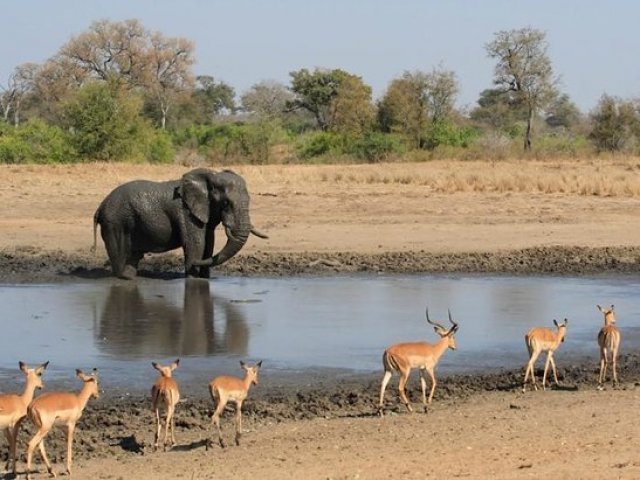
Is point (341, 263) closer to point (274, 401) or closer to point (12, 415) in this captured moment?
point (274, 401)

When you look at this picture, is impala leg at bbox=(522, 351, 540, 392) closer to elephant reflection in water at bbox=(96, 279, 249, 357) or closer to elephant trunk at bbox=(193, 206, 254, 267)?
elephant reflection in water at bbox=(96, 279, 249, 357)

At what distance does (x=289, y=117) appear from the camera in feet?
277

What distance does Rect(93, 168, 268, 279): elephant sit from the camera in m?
23.5

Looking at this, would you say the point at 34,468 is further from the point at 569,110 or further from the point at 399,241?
the point at 569,110

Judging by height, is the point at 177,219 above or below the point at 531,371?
above

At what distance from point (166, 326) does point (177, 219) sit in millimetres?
5393

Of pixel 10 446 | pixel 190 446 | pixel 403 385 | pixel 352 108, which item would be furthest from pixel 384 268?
pixel 352 108

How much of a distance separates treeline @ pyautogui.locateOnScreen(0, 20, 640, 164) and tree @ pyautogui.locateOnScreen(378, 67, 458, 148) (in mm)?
59

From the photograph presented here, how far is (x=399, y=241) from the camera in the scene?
27.7 meters

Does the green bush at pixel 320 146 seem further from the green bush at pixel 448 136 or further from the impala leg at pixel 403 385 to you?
the impala leg at pixel 403 385

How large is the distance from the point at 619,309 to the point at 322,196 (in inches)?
571

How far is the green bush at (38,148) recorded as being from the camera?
46.3 metres

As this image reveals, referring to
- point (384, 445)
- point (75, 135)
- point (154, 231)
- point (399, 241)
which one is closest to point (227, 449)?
point (384, 445)

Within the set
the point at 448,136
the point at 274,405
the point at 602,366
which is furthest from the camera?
the point at 448,136
